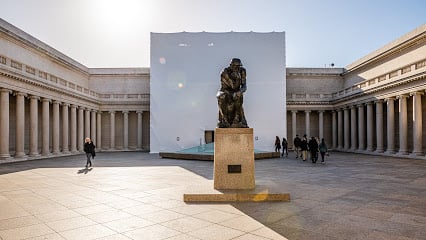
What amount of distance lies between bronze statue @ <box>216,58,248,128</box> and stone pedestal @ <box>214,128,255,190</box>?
26.7 inches

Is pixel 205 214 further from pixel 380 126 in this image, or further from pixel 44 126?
pixel 380 126

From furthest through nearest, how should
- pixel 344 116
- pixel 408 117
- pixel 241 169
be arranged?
1. pixel 344 116
2. pixel 408 117
3. pixel 241 169

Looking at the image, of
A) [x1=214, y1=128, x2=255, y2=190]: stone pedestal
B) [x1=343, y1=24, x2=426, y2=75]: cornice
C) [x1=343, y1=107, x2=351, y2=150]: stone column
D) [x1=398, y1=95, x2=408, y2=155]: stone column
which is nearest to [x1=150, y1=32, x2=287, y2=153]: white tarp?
[x1=343, y1=107, x2=351, y2=150]: stone column

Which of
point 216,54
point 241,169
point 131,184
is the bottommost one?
point 131,184

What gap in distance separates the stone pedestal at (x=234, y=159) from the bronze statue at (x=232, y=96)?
0.68 metres

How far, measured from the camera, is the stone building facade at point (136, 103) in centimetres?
2675

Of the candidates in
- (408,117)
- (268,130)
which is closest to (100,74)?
(268,130)

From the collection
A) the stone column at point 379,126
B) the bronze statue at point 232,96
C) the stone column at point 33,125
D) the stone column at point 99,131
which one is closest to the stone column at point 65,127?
the stone column at point 33,125

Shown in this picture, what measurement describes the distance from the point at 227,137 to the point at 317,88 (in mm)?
43365

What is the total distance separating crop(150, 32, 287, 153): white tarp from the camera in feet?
121

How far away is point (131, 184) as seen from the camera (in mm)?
12398

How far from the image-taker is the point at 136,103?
43844 mm

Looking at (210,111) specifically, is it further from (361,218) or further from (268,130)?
(361,218)

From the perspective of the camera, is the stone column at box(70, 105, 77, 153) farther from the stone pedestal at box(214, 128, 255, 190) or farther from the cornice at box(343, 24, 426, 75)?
the cornice at box(343, 24, 426, 75)
